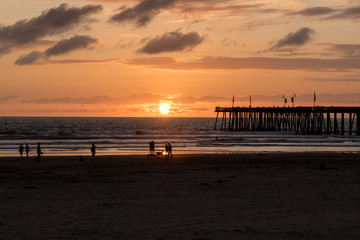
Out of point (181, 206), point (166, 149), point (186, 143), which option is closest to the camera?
point (181, 206)

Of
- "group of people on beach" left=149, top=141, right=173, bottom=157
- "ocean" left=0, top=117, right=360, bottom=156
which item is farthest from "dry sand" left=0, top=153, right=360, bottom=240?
"ocean" left=0, top=117, right=360, bottom=156

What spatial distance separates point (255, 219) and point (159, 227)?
2.49m

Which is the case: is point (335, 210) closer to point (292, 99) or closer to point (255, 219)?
point (255, 219)

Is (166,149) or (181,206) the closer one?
(181,206)

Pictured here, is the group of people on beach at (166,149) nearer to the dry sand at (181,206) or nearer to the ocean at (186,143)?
the ocean at (186,143)

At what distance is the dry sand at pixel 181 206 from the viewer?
11312 millimetres

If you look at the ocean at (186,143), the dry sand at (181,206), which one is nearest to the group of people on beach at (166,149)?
the ocean at (186,143)

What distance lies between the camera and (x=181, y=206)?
14.4 m

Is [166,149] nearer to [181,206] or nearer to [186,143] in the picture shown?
[181,206]

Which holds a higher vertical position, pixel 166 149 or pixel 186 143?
pixel 166 149

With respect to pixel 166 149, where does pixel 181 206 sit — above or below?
below

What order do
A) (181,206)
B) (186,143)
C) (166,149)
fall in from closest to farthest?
(181,206) → (166,149) → (186,143)

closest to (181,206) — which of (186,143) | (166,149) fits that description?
(166,149)

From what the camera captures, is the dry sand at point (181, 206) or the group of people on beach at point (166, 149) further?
the group of people on beach at point (166, 149)
